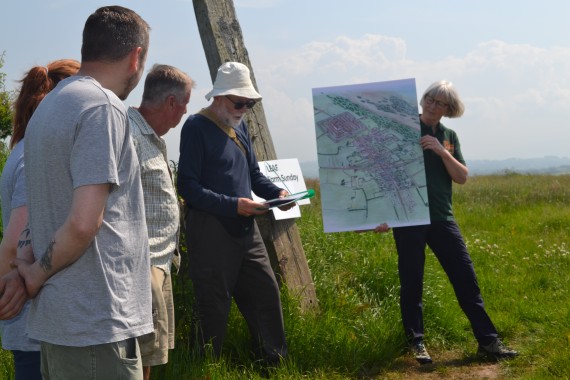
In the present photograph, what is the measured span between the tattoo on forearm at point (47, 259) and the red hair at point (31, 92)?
1.11 m

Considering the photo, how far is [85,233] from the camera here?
2.44 m

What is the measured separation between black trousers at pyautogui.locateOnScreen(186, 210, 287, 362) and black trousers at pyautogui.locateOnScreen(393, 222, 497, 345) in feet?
4.12

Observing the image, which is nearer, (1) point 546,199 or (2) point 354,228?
(2) point 354,228

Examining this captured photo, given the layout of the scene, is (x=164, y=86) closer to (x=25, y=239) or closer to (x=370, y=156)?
(x=25, y=239)

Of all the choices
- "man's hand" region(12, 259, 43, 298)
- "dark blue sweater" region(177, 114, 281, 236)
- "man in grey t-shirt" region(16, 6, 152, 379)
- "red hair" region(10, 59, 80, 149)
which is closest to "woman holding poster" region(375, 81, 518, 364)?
"dark blue sweater" region(177, 114, 281, 236)

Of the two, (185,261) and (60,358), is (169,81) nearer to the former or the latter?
(185,261)

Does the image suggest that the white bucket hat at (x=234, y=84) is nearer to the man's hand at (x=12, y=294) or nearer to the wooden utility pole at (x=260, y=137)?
the wooden utility pole at (x=260, y=137)

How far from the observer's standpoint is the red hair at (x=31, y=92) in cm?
341

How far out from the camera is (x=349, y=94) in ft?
18.5

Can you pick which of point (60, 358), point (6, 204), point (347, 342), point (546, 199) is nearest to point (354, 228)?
point (347, 342)

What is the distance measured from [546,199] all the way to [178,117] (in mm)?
11676

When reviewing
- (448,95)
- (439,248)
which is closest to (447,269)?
(439,248)

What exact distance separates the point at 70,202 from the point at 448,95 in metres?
3.72

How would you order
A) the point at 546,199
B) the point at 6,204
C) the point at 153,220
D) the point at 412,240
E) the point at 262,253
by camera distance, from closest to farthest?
1. the point at 6,204
2. the point at 153,220
3. the point at 262,253
4. the point at 412,240
5. the point at 546,199
